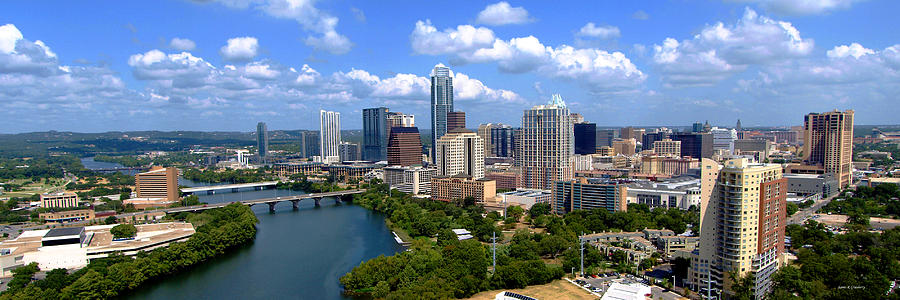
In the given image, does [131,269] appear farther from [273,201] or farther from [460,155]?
[460,155]

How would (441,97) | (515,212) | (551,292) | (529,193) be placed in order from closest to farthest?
(551,292)
(515,212)
(529,193)
(441,97)

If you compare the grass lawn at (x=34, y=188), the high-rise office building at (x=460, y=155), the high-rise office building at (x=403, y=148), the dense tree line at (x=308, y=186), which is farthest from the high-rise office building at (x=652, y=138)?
the grass lawn at (x=34, y=188)

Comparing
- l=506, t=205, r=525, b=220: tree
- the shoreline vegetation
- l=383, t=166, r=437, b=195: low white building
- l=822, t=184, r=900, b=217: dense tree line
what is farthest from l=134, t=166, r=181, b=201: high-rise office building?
l=822, t=184, r=900, b=217: dense tree line

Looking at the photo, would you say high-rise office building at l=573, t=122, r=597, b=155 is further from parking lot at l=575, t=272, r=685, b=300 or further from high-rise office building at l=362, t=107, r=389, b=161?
parking lot at l=575, t=272, r=685, b=300

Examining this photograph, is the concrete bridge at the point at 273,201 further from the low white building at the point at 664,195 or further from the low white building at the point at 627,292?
the low white building at the point at 627,292

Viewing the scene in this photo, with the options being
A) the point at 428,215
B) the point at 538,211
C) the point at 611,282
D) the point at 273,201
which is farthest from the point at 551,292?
the point at 273,201

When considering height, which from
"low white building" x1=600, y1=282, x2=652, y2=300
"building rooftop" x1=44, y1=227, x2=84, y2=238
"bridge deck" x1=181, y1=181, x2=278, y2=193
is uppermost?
"building rooftop" x1=44, y1=227, x2=84, y2=238

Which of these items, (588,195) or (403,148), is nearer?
(588,195)
